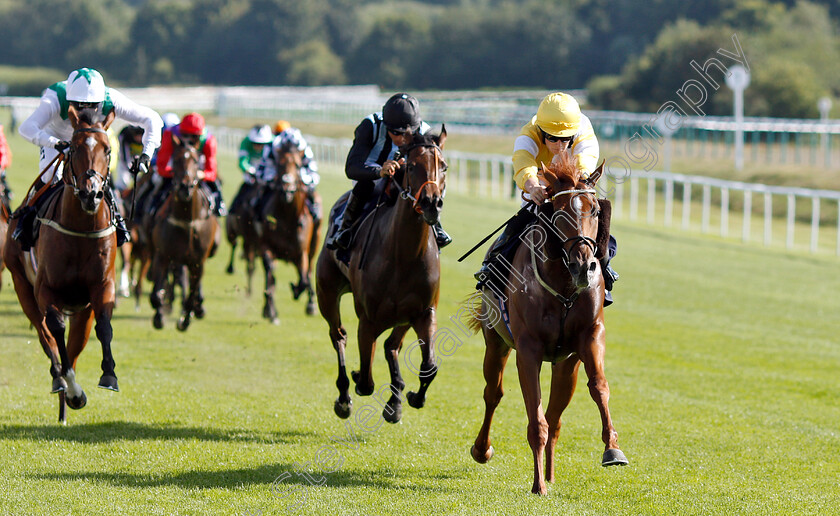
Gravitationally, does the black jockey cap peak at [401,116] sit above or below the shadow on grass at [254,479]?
above

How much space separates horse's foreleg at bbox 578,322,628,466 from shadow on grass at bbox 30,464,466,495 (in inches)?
40.5

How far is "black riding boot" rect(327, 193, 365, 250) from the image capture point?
7.13m

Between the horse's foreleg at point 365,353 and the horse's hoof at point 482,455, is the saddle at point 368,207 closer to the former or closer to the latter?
the horse's foreleg at point 365,353

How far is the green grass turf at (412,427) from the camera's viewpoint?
18.3 ft

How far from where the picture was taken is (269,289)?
1188 centimetres

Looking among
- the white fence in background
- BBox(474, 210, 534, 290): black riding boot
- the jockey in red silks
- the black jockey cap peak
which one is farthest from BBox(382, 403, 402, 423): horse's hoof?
the white fence in background

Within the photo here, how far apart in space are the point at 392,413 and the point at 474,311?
96 cm

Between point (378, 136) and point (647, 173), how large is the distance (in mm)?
16770

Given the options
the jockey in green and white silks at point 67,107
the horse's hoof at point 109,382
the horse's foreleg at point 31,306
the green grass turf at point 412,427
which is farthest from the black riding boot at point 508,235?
the horse's foreleg at point 31,306

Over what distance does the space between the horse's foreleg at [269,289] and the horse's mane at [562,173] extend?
22.4 feet

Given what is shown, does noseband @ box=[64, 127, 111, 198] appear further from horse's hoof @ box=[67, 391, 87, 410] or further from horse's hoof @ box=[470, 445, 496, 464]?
horse's hoof @ box=[470, 445, 496, 464]

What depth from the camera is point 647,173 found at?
23062mm

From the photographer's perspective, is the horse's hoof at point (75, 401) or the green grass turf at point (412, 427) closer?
the green grass turf at point (412, 427)

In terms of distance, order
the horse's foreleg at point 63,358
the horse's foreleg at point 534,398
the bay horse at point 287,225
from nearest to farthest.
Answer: the horse's foreleg at point 534,398 → the horse's foreleg at point 63,358 → the bay horse at point 287,225
